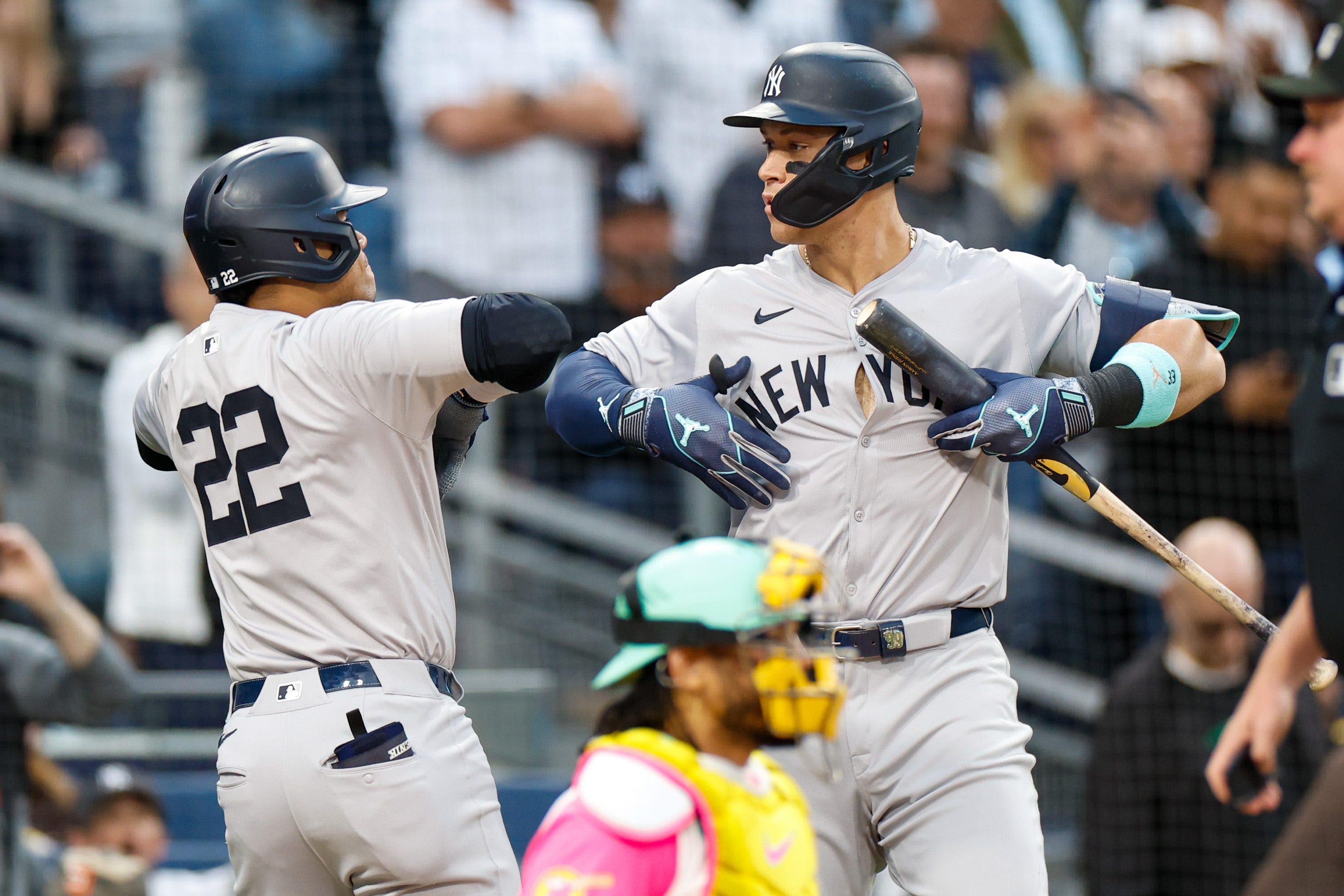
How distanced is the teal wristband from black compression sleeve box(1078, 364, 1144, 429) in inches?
0.5

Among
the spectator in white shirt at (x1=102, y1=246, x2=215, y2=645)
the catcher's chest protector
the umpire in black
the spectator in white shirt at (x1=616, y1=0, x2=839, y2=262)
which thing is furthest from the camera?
the spectator in white shirt at (x1=616, y1=0, x2=839, y2=262)

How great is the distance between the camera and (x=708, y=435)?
3328 millimetres

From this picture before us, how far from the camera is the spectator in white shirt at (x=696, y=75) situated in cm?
690

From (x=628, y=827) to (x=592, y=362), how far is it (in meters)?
1.43

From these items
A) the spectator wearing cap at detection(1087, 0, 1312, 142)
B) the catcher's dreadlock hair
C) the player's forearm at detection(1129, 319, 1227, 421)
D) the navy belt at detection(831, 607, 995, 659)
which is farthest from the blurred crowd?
the catcher's dreadlock hair

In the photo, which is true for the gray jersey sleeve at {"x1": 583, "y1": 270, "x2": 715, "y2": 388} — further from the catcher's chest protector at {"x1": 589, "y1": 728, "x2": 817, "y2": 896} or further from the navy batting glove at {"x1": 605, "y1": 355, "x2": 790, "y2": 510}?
the catcher's chest protector at {"x1": 589, "y1": 728, "x2": 817, "y2": 896}

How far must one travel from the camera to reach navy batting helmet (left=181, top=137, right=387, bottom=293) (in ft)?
10.9

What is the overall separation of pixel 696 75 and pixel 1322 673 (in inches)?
165

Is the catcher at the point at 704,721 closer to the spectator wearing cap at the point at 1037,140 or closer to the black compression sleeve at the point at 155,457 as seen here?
the black compression sleeve at the point at 155,457

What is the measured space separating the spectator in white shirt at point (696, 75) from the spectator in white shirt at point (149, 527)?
75.5 inches

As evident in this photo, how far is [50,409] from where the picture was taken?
673 centimetres

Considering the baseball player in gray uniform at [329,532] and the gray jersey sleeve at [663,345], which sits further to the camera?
the gray jersey sleeve at [663,345]

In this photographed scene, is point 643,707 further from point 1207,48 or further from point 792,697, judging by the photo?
point 1207,48

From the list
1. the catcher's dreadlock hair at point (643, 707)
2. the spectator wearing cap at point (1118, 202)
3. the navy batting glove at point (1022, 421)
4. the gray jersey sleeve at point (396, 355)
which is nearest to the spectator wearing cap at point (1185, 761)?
the spectator wearing cap at point (1118, 202)
